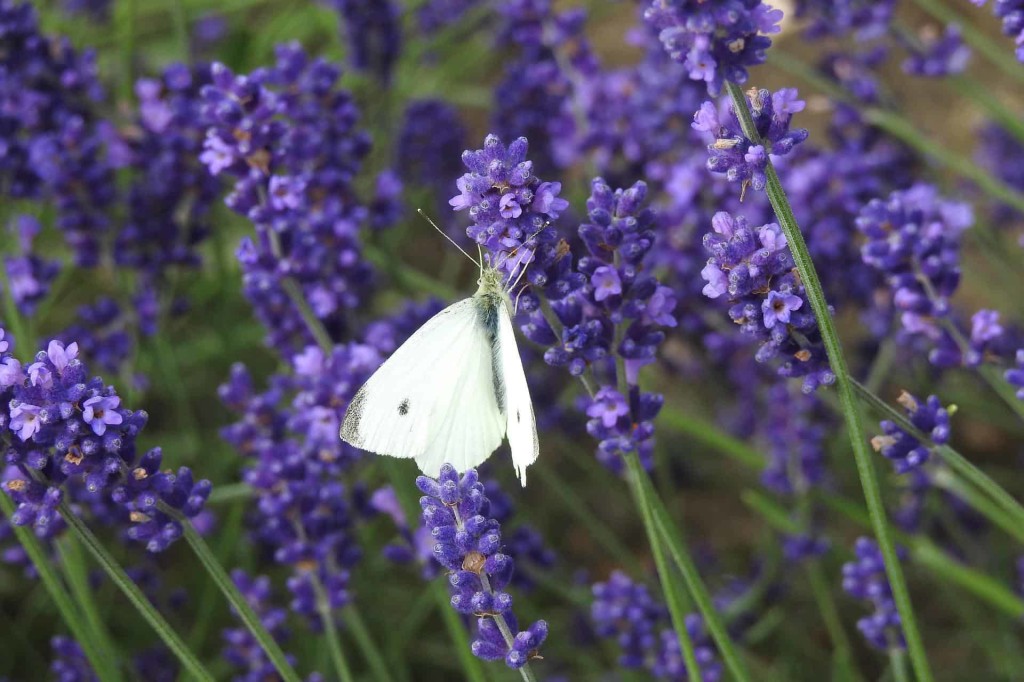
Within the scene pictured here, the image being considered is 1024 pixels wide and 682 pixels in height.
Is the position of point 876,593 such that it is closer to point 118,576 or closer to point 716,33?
point 716,33

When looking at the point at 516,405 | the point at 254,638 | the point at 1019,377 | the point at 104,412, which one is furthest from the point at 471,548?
the point at 1019,377

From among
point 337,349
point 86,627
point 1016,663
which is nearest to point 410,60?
point 337,349

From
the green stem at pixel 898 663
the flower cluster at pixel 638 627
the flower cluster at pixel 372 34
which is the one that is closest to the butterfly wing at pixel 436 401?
the flower cluster at pixel 638 627

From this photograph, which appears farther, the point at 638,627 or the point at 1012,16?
the point at 638,627

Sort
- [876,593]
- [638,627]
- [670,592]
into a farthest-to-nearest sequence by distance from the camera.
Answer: [638,627], [876,593], [670,592]

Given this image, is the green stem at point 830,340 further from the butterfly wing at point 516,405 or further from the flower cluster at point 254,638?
the flower cluster at point 254,638
